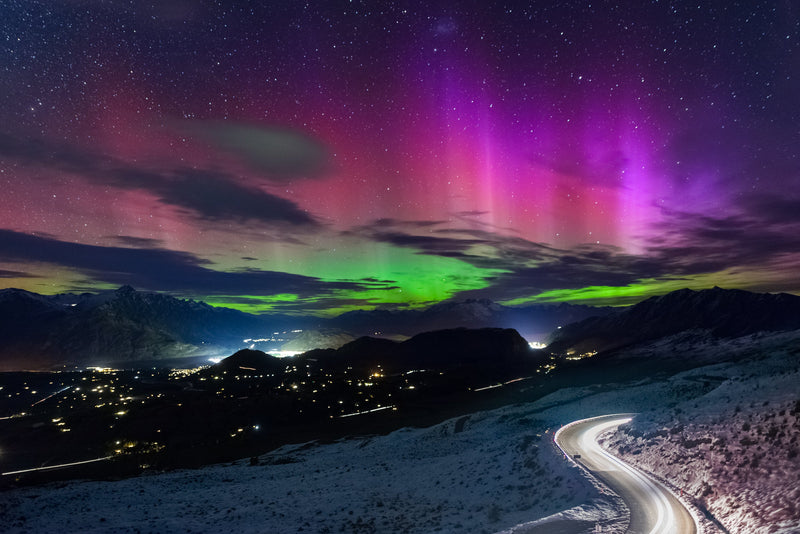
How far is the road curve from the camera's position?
22.5 m

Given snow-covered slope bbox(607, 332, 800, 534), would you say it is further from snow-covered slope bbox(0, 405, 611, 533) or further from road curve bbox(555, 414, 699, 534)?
snow-covered slope bbox(0, 405, 611, 533)

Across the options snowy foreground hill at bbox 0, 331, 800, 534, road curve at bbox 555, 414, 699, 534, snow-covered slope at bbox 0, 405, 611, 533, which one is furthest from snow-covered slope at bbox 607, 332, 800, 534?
snow-covered slope at bbox 0, 405, 611, 533

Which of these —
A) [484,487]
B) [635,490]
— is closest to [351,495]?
[484,487]

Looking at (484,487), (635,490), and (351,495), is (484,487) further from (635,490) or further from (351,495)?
(351,495)

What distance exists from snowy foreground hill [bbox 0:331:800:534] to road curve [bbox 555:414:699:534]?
1.11m

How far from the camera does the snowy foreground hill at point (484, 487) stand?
82.4 ft

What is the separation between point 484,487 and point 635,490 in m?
13.3

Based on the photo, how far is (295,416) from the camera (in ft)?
426

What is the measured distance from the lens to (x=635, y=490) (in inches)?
1103

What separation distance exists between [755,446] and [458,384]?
168 metres

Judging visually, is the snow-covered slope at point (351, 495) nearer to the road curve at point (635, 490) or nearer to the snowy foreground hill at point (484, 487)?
the snowy foreground hill at point (484, 487)

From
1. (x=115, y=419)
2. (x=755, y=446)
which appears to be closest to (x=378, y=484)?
(x=755, y=446)

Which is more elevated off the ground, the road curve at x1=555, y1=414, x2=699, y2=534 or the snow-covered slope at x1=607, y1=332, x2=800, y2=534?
the snow-covered slope at x1=607, y1=332, x2=800, y2=534

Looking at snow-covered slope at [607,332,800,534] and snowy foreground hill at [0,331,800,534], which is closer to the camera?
snow-covered slope at [607,332,800,534]
